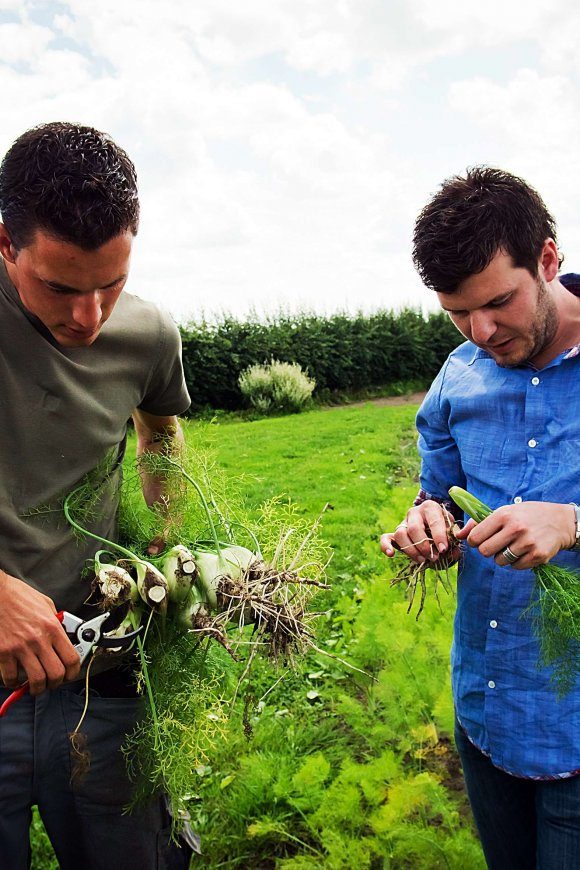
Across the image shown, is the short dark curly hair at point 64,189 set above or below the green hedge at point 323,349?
above

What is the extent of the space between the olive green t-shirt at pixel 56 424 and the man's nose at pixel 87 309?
0.69ft

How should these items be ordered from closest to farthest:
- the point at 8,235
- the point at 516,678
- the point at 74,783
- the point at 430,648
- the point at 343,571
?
the point at 8,235 < the point at 516,678 < the point at 74,783 < the point at 430,648 < the point at 343,571

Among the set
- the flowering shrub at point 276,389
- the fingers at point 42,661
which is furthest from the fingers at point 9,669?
the flowering shrub at point 276,389

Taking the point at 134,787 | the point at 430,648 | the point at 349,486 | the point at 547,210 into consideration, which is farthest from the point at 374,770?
the point at 349,486

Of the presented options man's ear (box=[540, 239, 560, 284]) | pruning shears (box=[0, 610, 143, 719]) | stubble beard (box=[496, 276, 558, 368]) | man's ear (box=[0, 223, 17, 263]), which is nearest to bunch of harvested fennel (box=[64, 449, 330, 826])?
pruning shears (box=[0, 610, 143, 719])

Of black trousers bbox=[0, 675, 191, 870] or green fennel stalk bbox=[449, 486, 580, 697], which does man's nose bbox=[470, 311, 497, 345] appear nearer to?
green fennel stalk bbox=[449, 486, 580, 697]

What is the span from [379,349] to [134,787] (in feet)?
67.0

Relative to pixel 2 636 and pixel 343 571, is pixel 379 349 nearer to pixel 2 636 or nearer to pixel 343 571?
pixel 343 571

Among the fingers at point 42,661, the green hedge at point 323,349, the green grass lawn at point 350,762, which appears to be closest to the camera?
the fingers at point 42,661

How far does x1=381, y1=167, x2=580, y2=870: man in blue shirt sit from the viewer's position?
2014 mm

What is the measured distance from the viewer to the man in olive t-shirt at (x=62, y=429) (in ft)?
6.05

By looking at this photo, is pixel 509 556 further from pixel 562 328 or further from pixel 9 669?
pixel 9 669

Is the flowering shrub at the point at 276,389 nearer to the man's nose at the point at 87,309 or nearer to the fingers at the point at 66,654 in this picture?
the man's nose at the point at 87,309

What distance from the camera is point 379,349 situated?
22172mm
